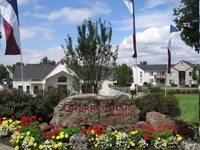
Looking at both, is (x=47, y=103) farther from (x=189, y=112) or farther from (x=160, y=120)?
(x=189, y=112)

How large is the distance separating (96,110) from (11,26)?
6.84 metres

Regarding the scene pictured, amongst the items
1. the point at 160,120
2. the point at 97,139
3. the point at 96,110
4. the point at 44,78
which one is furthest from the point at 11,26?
the point at 44,78

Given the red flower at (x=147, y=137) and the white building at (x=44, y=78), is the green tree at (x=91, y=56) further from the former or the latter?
the white building at (x=44, y=78)

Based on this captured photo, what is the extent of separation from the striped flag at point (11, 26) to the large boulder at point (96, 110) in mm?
5615

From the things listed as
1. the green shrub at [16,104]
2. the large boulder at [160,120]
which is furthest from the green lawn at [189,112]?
the green shrub at [16,104]

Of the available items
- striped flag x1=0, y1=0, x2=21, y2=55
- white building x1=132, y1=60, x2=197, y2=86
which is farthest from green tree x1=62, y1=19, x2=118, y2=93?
white building x1=132, y1=60, x2=197, y2=86

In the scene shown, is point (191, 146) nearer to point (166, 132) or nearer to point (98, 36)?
point (166, 132)

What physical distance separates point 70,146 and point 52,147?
43 centimetres

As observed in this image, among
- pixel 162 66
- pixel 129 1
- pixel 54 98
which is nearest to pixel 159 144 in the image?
pixel 54 98

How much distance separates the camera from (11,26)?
1559 cm

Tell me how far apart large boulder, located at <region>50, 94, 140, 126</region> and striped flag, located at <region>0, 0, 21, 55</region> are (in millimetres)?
5615

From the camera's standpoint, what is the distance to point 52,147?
8.14 m

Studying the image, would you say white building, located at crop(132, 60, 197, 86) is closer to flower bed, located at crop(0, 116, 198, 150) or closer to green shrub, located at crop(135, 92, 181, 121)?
green shrub, located at crop(135, 92, 181, 121)

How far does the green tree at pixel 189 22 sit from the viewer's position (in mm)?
8219
